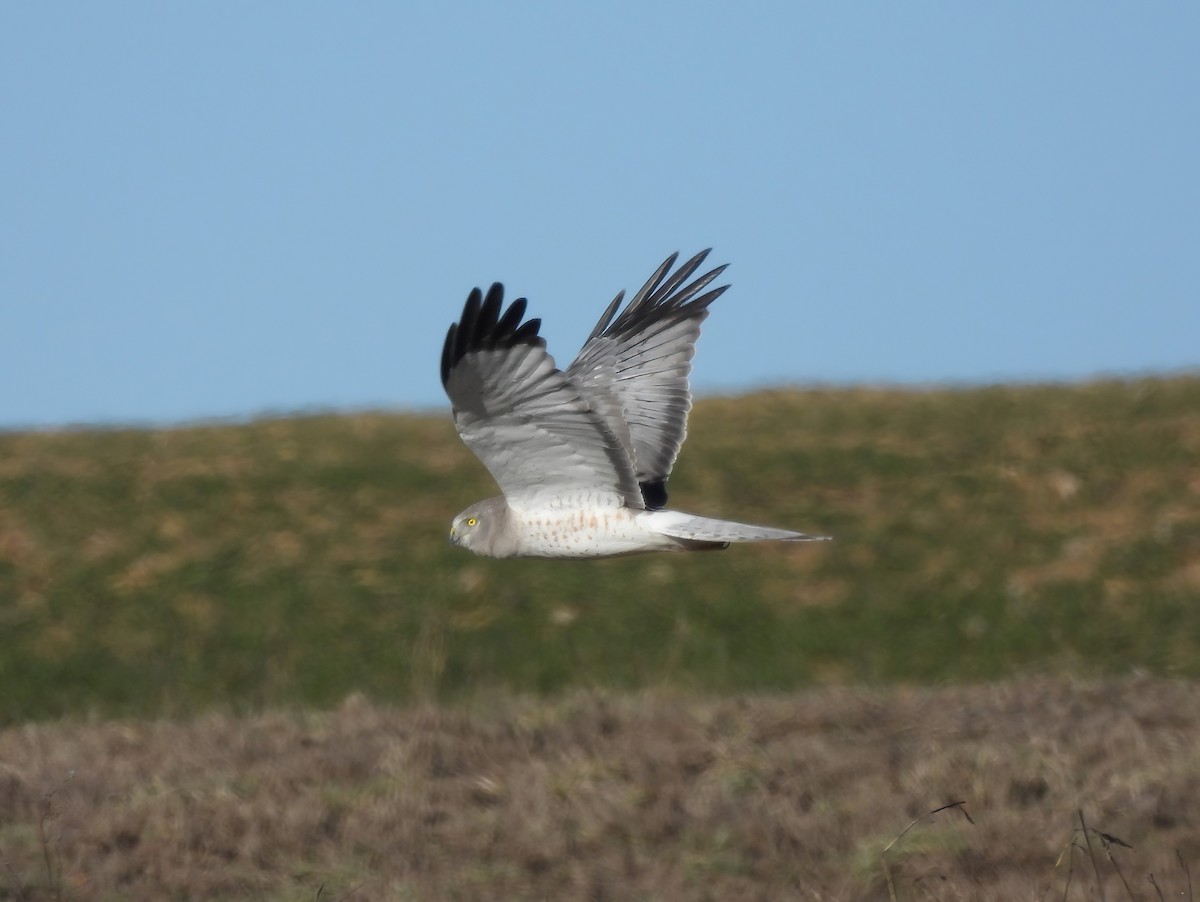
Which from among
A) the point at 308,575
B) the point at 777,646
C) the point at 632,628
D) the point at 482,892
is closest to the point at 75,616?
the point at 308,575

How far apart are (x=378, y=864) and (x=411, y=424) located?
1310 centimetres

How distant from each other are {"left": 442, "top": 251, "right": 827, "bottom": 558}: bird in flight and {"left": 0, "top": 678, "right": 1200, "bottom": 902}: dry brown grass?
1315 mm

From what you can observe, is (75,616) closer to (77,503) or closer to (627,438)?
(77,503)

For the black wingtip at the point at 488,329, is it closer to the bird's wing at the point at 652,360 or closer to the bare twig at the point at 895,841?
the bird's wing at the point at 652,360

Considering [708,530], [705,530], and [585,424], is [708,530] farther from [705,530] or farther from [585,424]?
[585,424]

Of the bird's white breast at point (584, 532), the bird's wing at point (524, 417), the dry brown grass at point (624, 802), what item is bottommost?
the dry brown grass at point (624, 802)

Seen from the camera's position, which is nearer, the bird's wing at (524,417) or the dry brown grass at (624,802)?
the bird's wing at (524,417)

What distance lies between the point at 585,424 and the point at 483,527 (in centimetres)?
70

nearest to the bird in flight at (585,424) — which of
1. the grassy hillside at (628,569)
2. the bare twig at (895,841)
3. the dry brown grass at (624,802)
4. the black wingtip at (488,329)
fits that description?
the black wingtip at (488,329)

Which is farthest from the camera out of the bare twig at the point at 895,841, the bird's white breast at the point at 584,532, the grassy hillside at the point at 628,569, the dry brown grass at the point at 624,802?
the grassy hillside at the point at 628,569

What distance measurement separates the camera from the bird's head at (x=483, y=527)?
22.8ft

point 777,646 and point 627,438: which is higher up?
point 627,438

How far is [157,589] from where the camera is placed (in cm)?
1600

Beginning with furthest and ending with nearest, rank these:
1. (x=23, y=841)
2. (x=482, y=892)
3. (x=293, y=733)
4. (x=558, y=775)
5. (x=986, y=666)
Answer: (x=986, y=666) < (x=293, y=733) < (x=558, y=775) < (x=23, y=841) < (x=482, y=892)
